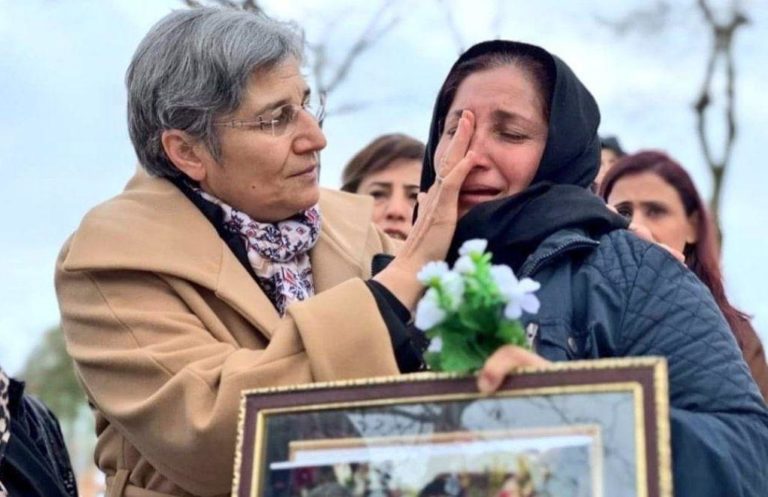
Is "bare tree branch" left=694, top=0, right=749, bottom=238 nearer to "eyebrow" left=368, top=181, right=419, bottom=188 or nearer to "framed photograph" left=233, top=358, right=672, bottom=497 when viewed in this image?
"eyebrow" left=368, top=181, right=419, bottom=188

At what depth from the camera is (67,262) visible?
3967 mm

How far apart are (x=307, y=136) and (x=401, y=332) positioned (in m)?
0.78

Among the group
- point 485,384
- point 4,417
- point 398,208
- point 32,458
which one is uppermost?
point 485,384

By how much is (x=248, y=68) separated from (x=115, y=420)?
97 cm

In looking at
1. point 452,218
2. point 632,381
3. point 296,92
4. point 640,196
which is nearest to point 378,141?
point 640,196

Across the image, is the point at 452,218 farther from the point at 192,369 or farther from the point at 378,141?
the point at 378,141

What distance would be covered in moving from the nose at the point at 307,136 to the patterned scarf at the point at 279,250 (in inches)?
8.2

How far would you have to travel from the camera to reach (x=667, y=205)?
19.4 ft

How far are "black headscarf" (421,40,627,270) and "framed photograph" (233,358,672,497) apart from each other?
0.77 m

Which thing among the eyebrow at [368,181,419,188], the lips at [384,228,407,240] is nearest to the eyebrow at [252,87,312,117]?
the lips at [384,228,407,240]

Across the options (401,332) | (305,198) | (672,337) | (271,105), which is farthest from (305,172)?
(672,337)

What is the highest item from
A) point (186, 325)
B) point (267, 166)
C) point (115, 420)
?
point (267, 166)

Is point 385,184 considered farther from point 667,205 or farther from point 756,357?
point 756,357

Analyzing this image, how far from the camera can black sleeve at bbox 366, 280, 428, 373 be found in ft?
11.8
